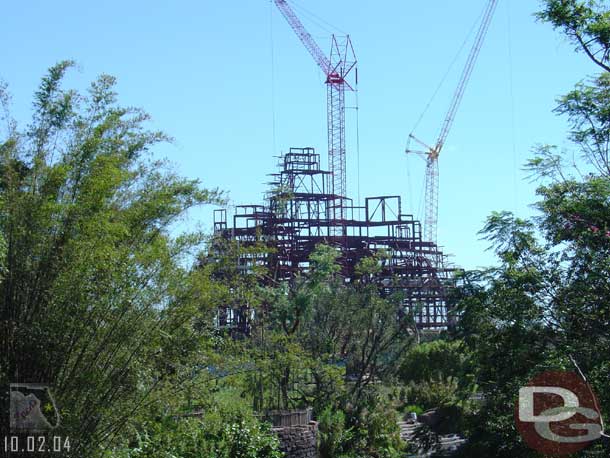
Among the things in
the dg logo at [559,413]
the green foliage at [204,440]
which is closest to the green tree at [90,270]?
the green foliage at [204,440]

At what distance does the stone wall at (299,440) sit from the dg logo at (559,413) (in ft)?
18.7

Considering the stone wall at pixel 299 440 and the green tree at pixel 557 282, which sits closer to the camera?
the green tree at pixel 557 282

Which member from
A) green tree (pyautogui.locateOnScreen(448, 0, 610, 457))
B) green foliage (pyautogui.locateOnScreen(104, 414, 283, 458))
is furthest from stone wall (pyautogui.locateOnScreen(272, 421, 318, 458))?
green tree (pyautogui.locateOnScreen(448, 0, 610, 457))

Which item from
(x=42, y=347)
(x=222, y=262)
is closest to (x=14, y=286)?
(x=42, y=347)

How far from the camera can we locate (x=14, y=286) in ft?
21.7

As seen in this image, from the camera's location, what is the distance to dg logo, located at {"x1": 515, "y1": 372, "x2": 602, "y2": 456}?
330 inches

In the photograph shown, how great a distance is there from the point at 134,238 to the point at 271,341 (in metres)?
9.00

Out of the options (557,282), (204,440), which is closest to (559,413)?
(557,282)

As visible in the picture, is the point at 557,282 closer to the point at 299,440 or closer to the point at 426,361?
the point at 299,440

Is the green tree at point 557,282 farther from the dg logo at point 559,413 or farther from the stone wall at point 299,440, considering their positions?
the stone wall at point 299,440

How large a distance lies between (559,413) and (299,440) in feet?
23.0

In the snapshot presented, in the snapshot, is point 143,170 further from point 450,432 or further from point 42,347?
point 450,432

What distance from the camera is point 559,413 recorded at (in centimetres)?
880

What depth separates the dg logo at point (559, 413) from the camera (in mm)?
8375
